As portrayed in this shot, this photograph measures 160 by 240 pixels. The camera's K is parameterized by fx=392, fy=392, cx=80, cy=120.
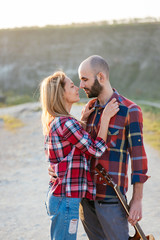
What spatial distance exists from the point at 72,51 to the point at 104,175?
160 ft

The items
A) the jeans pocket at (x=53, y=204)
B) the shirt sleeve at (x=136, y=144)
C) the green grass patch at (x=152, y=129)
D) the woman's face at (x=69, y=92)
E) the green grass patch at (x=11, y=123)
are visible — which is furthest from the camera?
the green grass patch at (x=11, y=123)

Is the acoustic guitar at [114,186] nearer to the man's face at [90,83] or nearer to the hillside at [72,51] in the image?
the man's face at [90,83]

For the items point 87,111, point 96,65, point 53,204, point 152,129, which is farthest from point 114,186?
point 152,129

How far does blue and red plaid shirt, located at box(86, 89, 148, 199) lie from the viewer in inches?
114

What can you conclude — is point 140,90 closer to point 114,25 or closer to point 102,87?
point 114,25

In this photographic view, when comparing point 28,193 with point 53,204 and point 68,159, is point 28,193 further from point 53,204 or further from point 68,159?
point 68,159

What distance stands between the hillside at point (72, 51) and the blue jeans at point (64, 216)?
42.6m

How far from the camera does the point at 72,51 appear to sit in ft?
167

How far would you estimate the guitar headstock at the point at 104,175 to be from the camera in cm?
296

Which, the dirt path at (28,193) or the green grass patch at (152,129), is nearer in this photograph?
the dirt path at (28,193)

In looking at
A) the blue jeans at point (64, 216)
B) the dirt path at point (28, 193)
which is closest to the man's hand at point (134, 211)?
the blue jeans at point (64, 216)

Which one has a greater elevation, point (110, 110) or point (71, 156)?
point (110, 110)

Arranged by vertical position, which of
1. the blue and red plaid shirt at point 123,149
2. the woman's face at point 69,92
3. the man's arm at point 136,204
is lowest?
the man's arm at point 136,204

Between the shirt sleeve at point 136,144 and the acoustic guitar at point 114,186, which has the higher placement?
the shirt sleeve at point 136,144
